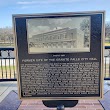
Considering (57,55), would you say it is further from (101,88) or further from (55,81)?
(101,88)

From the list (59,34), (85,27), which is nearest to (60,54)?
(59,34)

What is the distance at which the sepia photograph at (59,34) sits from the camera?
63.2 inches

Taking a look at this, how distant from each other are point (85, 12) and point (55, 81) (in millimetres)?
699

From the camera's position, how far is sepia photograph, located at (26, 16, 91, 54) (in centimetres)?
161

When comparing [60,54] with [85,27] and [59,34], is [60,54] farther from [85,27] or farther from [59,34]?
[85,27]

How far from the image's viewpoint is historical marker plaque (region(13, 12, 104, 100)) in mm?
1615

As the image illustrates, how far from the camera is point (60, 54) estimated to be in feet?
5.51

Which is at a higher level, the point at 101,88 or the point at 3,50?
the point at 3,50

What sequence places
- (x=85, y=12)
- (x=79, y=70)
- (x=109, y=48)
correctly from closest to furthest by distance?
1. (x=85, y=12)
2. (x=79, y=70)
3. (x=109, y=48)

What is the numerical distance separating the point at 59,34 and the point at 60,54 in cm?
19

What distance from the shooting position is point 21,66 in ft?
5.71

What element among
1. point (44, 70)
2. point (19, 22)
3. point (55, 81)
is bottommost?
point (55, 81)

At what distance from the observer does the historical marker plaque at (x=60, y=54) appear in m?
1.62

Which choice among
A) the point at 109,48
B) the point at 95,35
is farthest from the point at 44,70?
the point at 109,48
